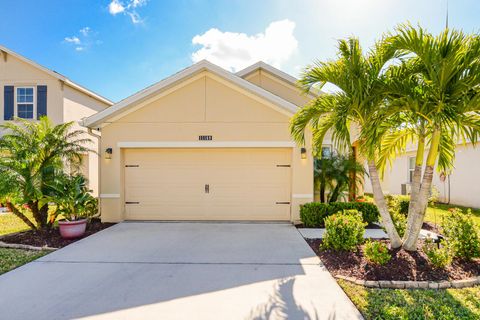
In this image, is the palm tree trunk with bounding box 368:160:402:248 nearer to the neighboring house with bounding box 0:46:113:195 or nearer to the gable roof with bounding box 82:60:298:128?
the gable roof with bounding box 82:60:298:128

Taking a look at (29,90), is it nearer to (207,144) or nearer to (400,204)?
(207,144)

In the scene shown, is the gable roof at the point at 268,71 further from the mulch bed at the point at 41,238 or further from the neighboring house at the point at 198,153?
the mulch bed at the point at 41,238

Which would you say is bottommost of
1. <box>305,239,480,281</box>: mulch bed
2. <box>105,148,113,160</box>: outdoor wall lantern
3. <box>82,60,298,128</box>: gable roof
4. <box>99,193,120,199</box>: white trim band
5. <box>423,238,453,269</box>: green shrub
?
<box>305,239,480,281</box>: mulch bed

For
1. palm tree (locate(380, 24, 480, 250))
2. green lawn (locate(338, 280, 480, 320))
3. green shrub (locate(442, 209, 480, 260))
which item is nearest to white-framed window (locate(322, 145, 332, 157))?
palm tree (locate(380, 24, 480, 250))

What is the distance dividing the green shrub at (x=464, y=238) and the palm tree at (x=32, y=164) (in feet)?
32.0

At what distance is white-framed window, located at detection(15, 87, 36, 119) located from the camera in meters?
12.2

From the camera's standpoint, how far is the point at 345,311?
11.0ft

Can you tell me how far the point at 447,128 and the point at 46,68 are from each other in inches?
640

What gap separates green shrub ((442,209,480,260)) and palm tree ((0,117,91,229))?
976cm

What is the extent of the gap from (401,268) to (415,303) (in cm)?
99

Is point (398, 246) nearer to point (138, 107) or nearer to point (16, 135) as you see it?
point (138, 107)

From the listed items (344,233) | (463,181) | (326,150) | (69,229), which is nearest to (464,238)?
(344,233)

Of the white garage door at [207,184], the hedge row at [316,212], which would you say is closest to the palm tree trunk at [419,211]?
the hedge row at [316,212]

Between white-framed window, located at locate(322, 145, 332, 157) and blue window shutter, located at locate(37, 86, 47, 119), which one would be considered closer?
white-framed window, located at locate(322, 145, 332, 157)
